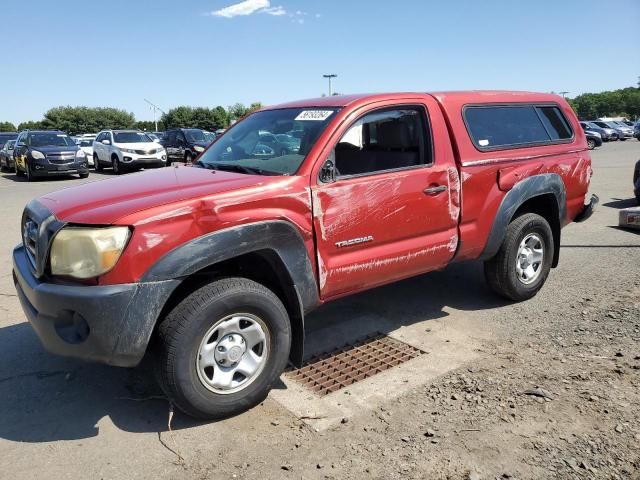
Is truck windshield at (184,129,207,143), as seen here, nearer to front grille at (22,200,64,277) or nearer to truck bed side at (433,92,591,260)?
truck bed side at (433,92,591,260)

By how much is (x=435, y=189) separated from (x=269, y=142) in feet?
4.20

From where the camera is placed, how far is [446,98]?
168 inches

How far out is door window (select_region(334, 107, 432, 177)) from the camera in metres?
3.93

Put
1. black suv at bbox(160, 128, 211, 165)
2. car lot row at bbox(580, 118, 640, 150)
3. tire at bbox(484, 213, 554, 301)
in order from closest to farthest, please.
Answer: tire at bbox(484, 213, 554, 301) → black suv at bbox(160, 128, 211, 165) → car lot row at bbox(580, 118, 640, 150)

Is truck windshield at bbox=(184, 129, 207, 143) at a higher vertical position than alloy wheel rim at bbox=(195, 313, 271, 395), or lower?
higher

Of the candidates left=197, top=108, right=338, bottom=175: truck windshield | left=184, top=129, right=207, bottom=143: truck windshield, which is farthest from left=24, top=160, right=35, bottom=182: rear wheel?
left=197, top=108, right=338, bottom=175: truck windshield

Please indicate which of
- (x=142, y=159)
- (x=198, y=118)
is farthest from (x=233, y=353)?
(x=198, y=118)

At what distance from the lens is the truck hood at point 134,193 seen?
284cm

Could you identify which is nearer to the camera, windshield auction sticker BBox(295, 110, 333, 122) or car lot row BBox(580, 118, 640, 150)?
windshield auction sticker BBox(295, 110, 333, 122)

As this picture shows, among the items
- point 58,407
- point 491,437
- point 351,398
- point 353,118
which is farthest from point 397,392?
point 58,407

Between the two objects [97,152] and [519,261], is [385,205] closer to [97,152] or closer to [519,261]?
[519,261]

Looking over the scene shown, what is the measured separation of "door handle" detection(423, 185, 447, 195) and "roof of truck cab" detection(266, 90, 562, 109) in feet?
2.40

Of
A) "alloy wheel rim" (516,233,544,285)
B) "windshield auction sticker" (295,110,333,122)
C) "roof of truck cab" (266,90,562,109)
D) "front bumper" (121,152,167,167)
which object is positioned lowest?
"alloy wheel rim" (516,233,544,285)

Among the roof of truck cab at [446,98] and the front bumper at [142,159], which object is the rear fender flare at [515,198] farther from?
the front bumper at [142,159]
